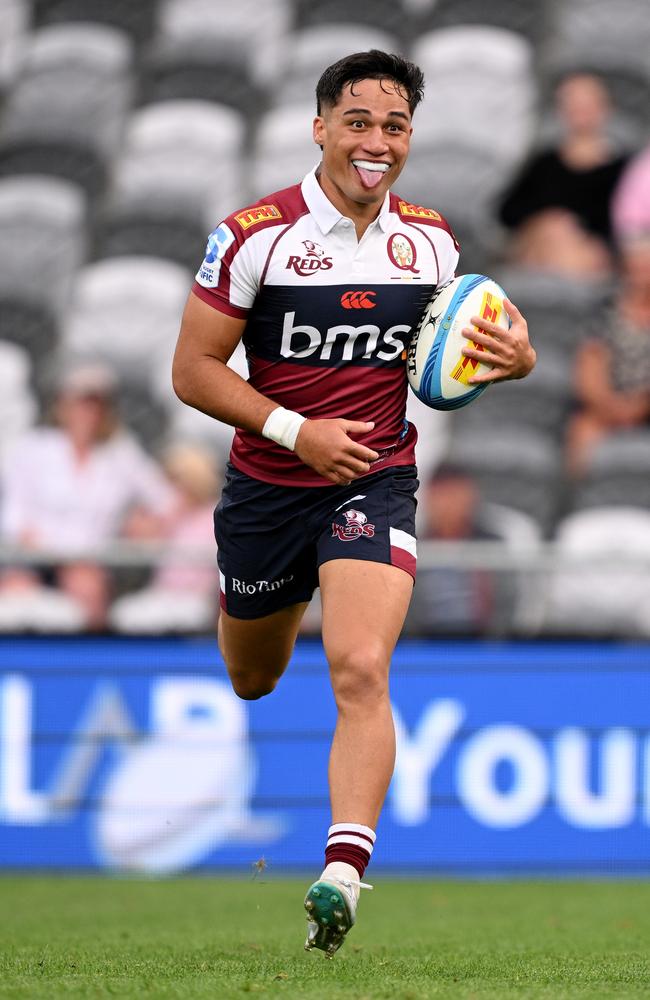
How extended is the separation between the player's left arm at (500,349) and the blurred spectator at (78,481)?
5.03 metres

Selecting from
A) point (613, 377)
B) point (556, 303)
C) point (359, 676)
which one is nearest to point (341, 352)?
point (359, 676)

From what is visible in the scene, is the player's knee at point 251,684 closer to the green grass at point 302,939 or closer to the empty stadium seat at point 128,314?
the green grass at point 302,939

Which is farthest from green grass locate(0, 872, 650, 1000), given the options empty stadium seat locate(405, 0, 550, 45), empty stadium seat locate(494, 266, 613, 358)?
empty stadium seat locate(405, 0, 550, 45)

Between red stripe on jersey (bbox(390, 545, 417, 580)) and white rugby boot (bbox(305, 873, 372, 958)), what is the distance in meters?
0.97

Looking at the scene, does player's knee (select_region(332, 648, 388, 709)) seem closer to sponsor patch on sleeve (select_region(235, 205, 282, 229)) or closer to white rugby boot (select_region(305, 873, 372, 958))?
white rugby boot (select_region(305, 873, 372, 958))

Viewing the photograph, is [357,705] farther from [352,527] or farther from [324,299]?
[324,299]

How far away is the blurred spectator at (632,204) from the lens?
10.9 metres

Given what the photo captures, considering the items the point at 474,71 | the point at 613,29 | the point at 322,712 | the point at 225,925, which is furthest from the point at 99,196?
the point at 225,925

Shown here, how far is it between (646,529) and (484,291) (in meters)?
5.15

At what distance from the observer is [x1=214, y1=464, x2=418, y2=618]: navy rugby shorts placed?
4.70 meters

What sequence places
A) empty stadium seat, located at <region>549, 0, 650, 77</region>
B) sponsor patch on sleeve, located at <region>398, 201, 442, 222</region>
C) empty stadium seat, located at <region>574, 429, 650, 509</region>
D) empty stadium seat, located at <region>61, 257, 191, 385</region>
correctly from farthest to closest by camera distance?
empty stadium seat, located at <region>549, 0, 650, 77</region> → empty stadium seat, located at <region>61, 257, 191, 385</region> → empty stadium seat, located at <region>574, 429, 650, 509</region> → sponsor patch on sleeve, located at <region>398, 201, 442, 222</region>

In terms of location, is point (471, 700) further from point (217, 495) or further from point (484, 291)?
point (484, 291)

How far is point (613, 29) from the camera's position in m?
12.2

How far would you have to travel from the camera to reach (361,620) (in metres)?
4.45
